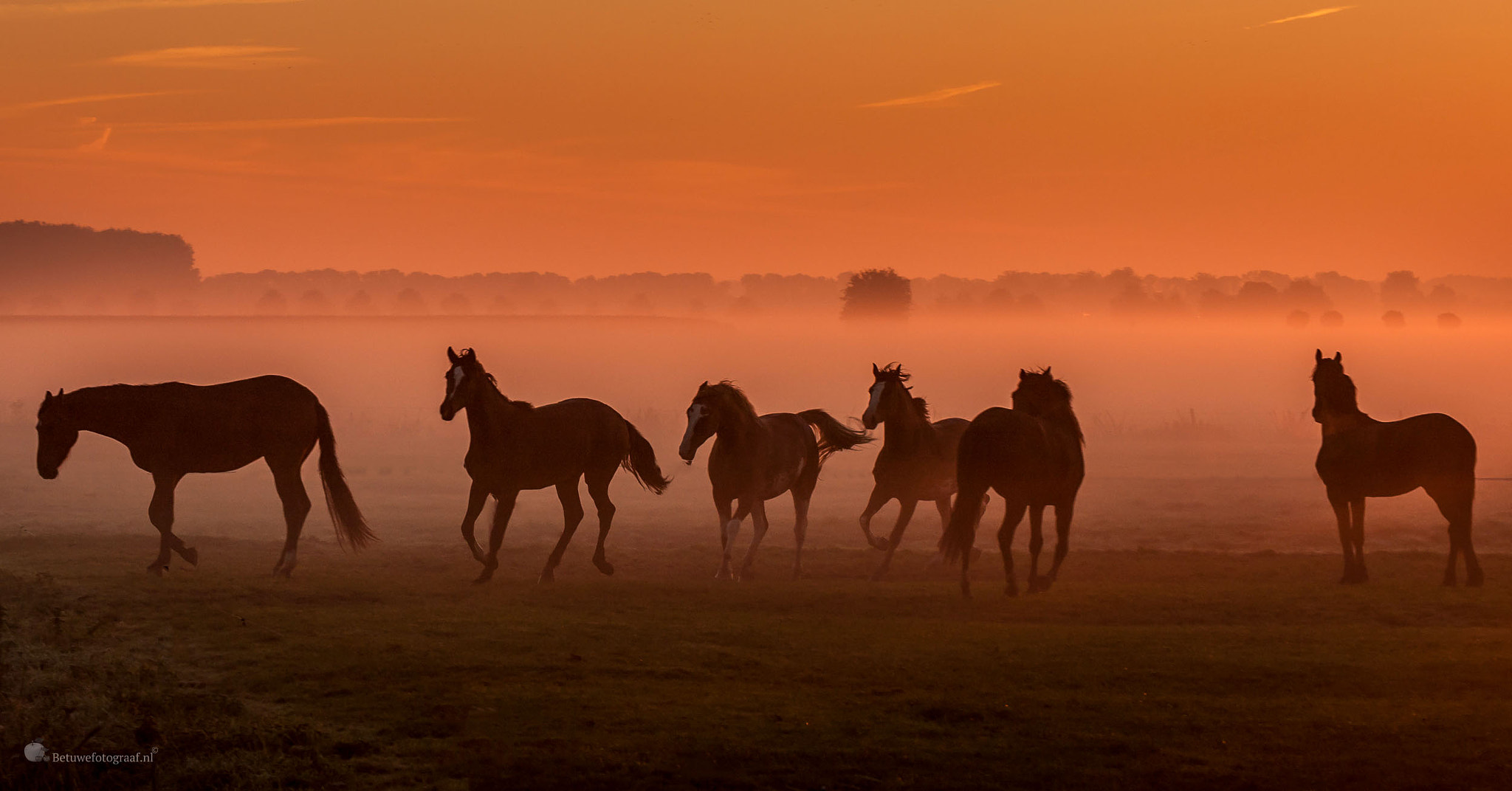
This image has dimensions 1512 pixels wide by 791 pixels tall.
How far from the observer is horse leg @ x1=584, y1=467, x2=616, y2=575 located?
20.9 meters

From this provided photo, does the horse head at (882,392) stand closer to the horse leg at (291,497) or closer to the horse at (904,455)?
the horse at (904,455)

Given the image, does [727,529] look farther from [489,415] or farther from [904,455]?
[489,415]

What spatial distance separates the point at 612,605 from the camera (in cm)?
1764

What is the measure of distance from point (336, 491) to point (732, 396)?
5.78m

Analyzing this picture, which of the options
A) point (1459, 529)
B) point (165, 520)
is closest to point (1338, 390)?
point (1459, 529)

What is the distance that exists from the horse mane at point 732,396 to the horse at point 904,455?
1.65m

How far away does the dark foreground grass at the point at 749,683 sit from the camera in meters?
10.9

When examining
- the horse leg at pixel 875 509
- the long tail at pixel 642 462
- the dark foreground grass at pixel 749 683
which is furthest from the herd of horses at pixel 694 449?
the dark foreground grass at pixel 749 683

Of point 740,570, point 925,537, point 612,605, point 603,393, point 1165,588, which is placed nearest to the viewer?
point 612,605

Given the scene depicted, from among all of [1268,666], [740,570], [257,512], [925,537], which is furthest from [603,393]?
[1268,666]

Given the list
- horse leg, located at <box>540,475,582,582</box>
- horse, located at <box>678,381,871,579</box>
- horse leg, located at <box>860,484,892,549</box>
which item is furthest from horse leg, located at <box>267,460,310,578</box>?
horse leg, located at <box>860,484,892,549</box>

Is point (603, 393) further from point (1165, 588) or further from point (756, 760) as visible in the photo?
point (756, 760)

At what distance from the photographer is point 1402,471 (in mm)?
19781

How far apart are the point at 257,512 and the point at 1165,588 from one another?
73.9 feet
